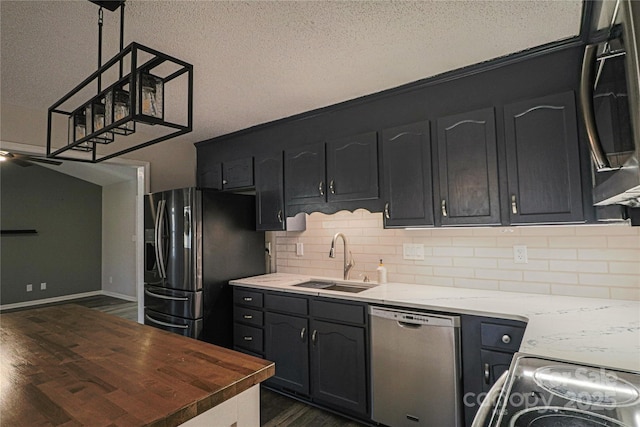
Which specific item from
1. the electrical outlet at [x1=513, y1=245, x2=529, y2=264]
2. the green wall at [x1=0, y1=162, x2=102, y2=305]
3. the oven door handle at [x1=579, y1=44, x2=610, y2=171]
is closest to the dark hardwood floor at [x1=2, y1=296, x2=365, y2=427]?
the electrical outlet at [x1=513, y1=245, x2=529, y2=264]

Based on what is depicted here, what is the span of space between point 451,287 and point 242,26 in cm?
219

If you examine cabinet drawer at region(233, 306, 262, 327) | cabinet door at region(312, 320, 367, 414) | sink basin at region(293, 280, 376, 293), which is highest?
sink basin at region(293, 280, 376, 293)

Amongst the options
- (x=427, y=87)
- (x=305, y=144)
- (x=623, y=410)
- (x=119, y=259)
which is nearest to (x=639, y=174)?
(x=623, y=410)

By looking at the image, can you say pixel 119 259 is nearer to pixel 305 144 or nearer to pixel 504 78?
pixel 305 144

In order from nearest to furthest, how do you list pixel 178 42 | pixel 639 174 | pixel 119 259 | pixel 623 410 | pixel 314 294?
pixel 639 174 < pixel 623 410 < pixel 178 42 < pixel 314 294 < pixel 119 259

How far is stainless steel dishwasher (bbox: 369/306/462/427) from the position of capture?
1.94m

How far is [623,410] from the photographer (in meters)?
0.83

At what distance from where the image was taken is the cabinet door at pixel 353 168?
8.34 feet

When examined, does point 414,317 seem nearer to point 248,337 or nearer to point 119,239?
point 248,337

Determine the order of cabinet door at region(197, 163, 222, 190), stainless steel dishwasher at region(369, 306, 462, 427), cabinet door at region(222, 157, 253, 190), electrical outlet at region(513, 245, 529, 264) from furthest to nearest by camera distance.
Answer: cabinet door at region(197, 163, 222, 190) < cabinet door at region(222, 157, 253, 190) < electrical outlet at region(513, 245, 529, 264) < stainless steel dishwasher at region(369, 306, 462, 427)

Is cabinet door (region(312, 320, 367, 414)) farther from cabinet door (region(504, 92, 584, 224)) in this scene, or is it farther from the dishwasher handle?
cabinet door (region(504, 92, 584, 224))

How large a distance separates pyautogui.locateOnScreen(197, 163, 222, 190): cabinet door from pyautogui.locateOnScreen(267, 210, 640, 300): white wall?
1203mm

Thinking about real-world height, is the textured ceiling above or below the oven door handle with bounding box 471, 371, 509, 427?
above

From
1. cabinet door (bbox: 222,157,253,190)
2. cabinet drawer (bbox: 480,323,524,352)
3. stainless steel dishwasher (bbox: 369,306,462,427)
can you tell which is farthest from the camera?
cabinet door (bbox: 222,157,253,190)
